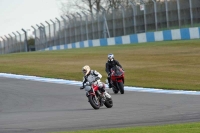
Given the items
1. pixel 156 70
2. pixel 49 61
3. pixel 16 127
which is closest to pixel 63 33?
pixel 49 61

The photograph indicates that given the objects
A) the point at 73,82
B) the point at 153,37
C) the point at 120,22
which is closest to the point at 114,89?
the point at 73,82

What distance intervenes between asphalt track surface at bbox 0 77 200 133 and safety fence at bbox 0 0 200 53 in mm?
20975

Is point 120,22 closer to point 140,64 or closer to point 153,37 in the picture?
point 153,37

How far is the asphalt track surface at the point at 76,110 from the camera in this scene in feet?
48.0

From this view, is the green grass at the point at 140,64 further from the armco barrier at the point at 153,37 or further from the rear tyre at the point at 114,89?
the rear tyre at the point at 114,89

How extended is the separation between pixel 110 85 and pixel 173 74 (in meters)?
5.28

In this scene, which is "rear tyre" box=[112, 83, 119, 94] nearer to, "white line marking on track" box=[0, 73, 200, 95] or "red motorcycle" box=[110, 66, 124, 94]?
"red motorcycle" box=[110, 66, 124, 94]

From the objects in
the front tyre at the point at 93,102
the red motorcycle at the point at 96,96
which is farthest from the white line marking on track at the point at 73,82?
the front tyre at the point at 93,102

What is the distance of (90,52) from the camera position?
43.1 meters

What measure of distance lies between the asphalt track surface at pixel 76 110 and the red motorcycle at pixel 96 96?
19 centimetres

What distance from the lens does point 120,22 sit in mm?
53375

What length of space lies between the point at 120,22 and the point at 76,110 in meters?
34.9

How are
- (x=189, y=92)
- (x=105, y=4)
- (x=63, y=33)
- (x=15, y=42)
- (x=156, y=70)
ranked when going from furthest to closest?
(x=105, y=4)
(x=15, y=42)
(x=63, y=33)
(x=156, y=70)
(x=189, y=92)

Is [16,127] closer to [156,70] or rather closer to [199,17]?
[156,70]
